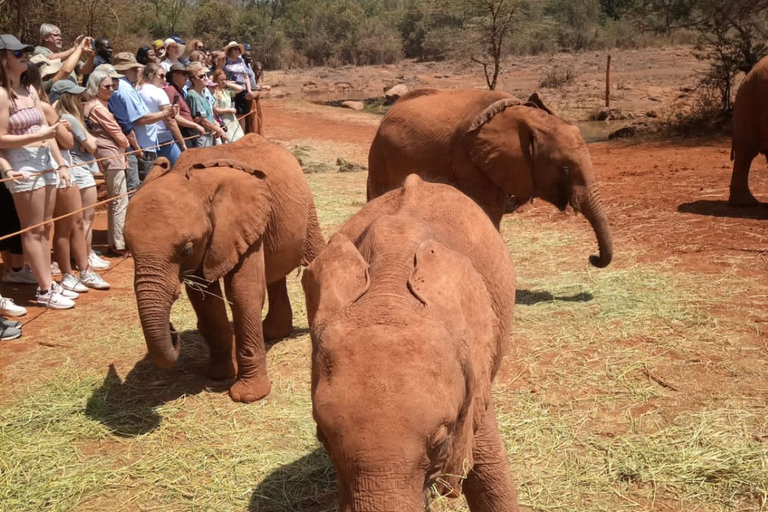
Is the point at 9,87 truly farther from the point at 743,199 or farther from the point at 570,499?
the point at 743,199

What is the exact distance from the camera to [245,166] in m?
5.29

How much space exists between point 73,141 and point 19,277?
1815mm

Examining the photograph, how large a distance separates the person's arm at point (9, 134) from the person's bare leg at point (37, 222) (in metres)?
0.52

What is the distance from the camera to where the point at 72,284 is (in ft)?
25.3

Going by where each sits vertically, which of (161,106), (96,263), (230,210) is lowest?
(96,263)

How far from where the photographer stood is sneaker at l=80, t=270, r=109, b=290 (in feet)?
26.2

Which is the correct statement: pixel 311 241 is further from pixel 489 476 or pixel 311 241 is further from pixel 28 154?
pixel 489 476

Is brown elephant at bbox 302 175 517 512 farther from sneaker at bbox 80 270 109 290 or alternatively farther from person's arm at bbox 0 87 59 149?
sneaker at bbox 80 270 109 290

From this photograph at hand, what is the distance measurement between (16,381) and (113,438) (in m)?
1.45

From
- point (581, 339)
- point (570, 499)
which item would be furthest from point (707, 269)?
point (570, 499)

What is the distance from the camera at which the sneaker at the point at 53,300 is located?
24.0ft

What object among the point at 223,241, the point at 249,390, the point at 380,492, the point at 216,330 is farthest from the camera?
the point at 216,330

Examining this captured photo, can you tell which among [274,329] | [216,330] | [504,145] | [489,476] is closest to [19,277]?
[274,329]

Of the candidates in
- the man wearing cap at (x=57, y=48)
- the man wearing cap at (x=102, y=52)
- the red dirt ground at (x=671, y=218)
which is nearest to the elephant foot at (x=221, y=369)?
the red dirt ground at (x=671, y=218)
